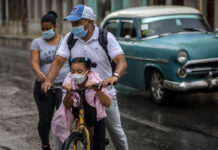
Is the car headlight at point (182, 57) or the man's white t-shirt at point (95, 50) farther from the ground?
the man's white t-shirt at point (95, 50)

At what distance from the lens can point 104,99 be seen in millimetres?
4695

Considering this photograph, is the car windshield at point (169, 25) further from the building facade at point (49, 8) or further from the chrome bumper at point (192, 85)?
the building facade at point (49, 8)

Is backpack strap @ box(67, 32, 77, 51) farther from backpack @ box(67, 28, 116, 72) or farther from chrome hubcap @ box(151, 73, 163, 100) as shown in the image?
chrome hubcap @ box(151, 73, 163, 100)

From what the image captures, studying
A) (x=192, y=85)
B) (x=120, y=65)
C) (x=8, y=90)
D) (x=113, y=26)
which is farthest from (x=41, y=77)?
(x=8, y=90)

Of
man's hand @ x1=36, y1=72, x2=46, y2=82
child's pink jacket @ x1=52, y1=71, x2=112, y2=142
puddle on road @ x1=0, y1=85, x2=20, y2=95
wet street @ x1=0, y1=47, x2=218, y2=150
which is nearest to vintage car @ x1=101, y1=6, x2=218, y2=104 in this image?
wet street @ x1=0, y1=47, x2=218, y2=150

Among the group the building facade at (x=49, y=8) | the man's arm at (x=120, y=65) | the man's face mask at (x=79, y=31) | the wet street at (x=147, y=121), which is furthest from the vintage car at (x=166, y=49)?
the building facade at (x=49, y=8)

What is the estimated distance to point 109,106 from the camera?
499 cm

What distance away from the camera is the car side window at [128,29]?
10297 millimetres

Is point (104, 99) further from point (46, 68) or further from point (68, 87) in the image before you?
point (46, 68)

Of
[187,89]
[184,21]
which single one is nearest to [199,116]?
[187,89]

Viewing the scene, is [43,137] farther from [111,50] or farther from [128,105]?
[128,105]

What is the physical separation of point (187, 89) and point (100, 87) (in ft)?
15.1

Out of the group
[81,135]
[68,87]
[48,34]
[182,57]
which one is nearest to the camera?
[68,87]

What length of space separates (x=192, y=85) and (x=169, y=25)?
1718mm
